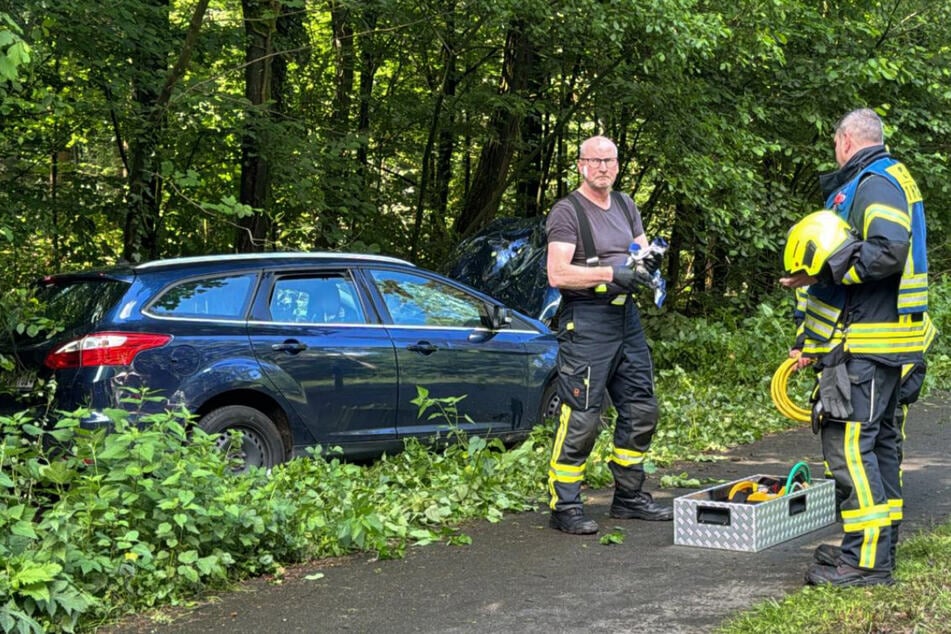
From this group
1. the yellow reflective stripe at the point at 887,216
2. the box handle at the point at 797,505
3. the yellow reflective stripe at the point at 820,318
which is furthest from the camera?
the box handle at the point at 797,505

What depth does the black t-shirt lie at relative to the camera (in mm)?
6008

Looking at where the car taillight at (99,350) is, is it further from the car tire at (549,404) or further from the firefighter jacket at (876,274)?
the firefighter jacket at (876,274)

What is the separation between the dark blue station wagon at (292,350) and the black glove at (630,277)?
2.36m

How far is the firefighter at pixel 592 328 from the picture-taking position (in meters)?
5.95

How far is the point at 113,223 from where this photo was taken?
37.3ft

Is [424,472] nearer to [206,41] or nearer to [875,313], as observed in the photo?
[875,313]

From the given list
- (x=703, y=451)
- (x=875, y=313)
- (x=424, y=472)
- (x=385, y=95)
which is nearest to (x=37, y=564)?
(x=424, y=472)

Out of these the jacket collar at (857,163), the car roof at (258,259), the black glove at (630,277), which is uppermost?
the jacket collar at (857,163)

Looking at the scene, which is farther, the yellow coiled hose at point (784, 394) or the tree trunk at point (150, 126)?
the tree trunk at point (150, 126)

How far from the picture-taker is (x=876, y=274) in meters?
4.58

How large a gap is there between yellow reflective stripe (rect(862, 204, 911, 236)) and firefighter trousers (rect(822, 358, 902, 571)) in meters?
0.61

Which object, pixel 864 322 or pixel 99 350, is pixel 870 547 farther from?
pixel 99 350

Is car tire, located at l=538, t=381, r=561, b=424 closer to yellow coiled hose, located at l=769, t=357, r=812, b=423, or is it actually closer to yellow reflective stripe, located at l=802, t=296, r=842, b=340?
yellow coiled hose, located at l=769, t=357, r=812, b=423

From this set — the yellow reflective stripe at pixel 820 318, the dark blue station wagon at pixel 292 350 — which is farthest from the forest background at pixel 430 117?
the yellow reflective stripe at pixel 820 318
